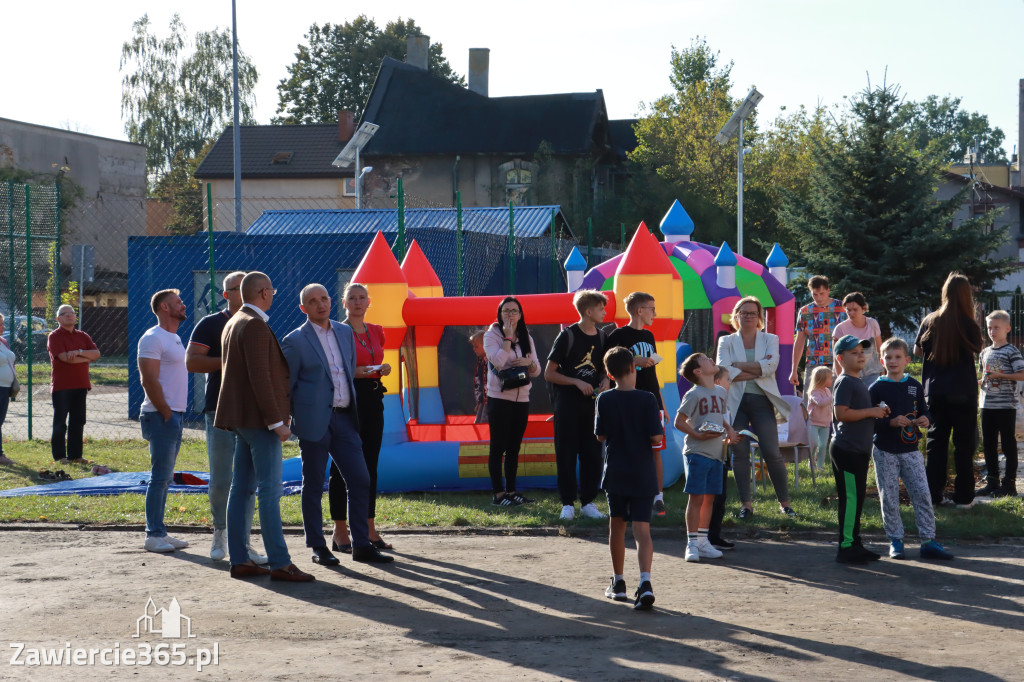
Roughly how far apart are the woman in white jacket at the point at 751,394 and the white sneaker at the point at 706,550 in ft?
3.83

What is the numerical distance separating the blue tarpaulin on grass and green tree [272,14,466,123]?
5204cm

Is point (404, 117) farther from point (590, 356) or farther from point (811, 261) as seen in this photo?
point (590, 356)

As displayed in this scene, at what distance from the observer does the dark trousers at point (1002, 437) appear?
9539 millimetres

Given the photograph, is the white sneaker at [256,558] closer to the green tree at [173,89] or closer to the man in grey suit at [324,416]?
the man in grey suit at [324,416]

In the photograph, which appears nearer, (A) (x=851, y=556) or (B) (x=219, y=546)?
(A) (x=851, y=556)

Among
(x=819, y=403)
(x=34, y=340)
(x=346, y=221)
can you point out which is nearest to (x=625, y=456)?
(x=819, y=403)

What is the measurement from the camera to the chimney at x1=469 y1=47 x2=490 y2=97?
53.7 m

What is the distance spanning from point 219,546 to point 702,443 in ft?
10.7

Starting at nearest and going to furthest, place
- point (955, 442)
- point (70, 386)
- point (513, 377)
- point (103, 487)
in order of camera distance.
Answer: point (955, 442) < point (513, 377) < point (103, 487) < point (70, 386)

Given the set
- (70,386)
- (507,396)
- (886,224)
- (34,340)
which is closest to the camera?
(507,396)

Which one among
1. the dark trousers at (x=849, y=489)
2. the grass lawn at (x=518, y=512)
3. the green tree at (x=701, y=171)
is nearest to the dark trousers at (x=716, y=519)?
the grass lawn at (x=518, y=512)

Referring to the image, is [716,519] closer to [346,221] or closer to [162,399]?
[162,399]

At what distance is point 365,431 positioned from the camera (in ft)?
26.5

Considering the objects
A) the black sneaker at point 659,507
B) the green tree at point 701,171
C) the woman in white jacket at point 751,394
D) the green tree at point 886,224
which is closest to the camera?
the woman in white jacket at point 751,394
